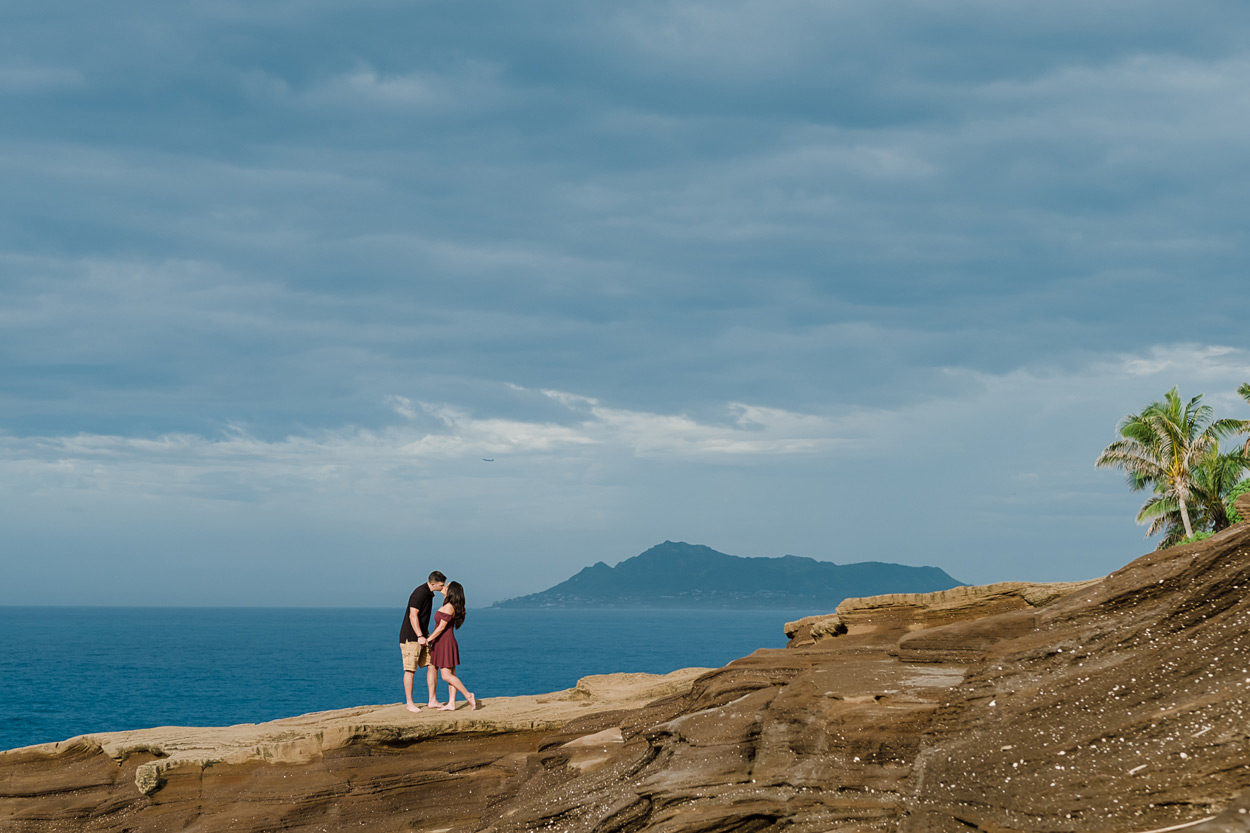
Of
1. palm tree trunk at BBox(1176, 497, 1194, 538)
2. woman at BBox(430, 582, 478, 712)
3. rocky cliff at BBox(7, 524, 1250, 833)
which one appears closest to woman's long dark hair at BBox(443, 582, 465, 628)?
woman at BBox(430, 582, 478, 712)

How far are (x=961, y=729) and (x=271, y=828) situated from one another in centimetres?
1181

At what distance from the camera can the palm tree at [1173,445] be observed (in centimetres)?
5344

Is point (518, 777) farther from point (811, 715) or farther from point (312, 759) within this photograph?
point (811, 715)

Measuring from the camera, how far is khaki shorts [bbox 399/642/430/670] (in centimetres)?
1844

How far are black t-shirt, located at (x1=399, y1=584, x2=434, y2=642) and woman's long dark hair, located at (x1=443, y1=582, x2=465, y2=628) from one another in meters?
0.40

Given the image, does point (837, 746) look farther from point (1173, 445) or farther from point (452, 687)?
point (1173, 445)

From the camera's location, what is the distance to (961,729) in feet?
38.8

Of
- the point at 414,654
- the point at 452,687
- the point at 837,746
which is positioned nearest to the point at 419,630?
the point at 414,654

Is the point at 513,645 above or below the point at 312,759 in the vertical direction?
below

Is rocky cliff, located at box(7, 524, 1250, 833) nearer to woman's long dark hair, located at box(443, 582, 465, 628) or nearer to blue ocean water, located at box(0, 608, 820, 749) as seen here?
woman's long dark hair, located at box(443, 582, 465, 628)

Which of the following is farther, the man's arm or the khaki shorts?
the khaki shorts

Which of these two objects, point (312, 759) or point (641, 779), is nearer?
point (641, 779)

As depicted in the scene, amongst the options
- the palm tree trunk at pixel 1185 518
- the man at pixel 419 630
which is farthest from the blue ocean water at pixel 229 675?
the palm tree trunk at pixel 1185 518

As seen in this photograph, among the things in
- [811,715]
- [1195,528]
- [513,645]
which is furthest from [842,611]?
[513,645]
